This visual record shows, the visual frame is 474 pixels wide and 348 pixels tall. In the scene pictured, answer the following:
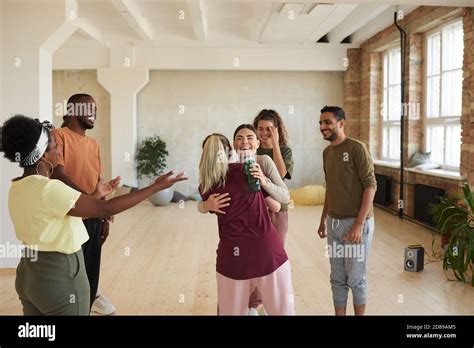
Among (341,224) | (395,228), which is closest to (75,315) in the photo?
(341,224)

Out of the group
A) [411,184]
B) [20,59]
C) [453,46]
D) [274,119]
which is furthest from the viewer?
[411,184]

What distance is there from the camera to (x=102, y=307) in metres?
4.13

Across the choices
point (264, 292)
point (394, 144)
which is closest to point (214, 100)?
point (394, 144)

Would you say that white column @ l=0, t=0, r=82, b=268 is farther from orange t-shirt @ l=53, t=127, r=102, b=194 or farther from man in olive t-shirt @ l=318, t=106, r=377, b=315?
man in olive t-shirt @ l=318, t=106, r=377, b=315

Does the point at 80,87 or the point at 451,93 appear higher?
the point at 80,87

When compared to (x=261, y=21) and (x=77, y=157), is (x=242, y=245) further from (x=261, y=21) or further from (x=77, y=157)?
(x=261, y=21)

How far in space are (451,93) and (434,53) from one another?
901 millimetres

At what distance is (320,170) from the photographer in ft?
39.6

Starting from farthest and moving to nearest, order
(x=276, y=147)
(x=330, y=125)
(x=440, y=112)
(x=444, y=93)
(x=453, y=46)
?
(x=440, y=112), (x=444, y=93), (x=453, y=46), (x=276, y=147), (x=330, y=125)

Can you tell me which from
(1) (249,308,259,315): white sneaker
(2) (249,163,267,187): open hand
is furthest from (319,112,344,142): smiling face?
(1) (249,308,259,315): white sneaker

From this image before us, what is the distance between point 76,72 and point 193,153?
3.12 meters

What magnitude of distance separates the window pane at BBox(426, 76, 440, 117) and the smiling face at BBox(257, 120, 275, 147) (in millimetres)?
Answer: 5316

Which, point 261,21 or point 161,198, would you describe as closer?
point 261,21

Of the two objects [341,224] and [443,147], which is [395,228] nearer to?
[443,147]
